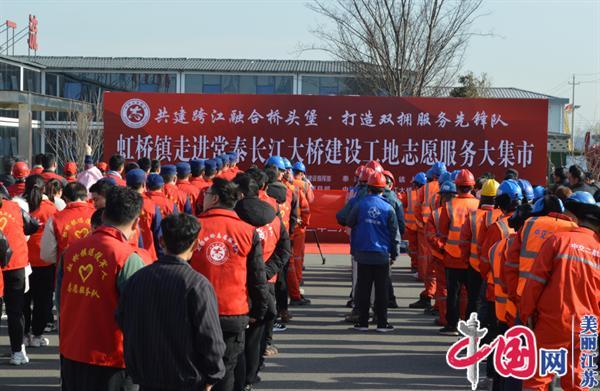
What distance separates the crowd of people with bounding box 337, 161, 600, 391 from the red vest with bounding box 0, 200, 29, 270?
397 cm

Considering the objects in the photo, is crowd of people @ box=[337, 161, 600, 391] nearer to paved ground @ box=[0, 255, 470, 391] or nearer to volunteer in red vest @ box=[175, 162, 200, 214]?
paved ground @ box=[0, 255, 470, 391]

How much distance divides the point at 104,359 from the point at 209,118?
1516cm

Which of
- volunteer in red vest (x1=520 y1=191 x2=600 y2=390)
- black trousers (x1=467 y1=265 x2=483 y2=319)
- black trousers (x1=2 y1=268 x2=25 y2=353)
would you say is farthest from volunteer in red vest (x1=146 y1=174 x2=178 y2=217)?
volunteer in red vest (x1=520 y1=191 x2=600 y2=390)

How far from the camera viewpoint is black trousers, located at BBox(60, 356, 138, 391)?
512 cm

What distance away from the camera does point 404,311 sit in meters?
12.1

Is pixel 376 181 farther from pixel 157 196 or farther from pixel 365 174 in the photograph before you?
pixel 157 196

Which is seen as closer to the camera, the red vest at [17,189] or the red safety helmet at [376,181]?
the red safety helmet at [376,181]

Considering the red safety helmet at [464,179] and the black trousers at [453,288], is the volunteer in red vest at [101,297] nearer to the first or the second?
the black trousers at [453,288]

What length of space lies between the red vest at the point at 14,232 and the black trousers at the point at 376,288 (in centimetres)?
401

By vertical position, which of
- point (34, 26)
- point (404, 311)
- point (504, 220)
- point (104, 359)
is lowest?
point (404, 311)

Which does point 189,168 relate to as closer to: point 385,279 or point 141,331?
point 385,279

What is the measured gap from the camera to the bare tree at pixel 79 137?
38438mm

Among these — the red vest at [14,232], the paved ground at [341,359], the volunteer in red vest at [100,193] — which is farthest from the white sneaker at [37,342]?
the volunteer in red vest at [100,193]

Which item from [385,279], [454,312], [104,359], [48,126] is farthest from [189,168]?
[48,126]
